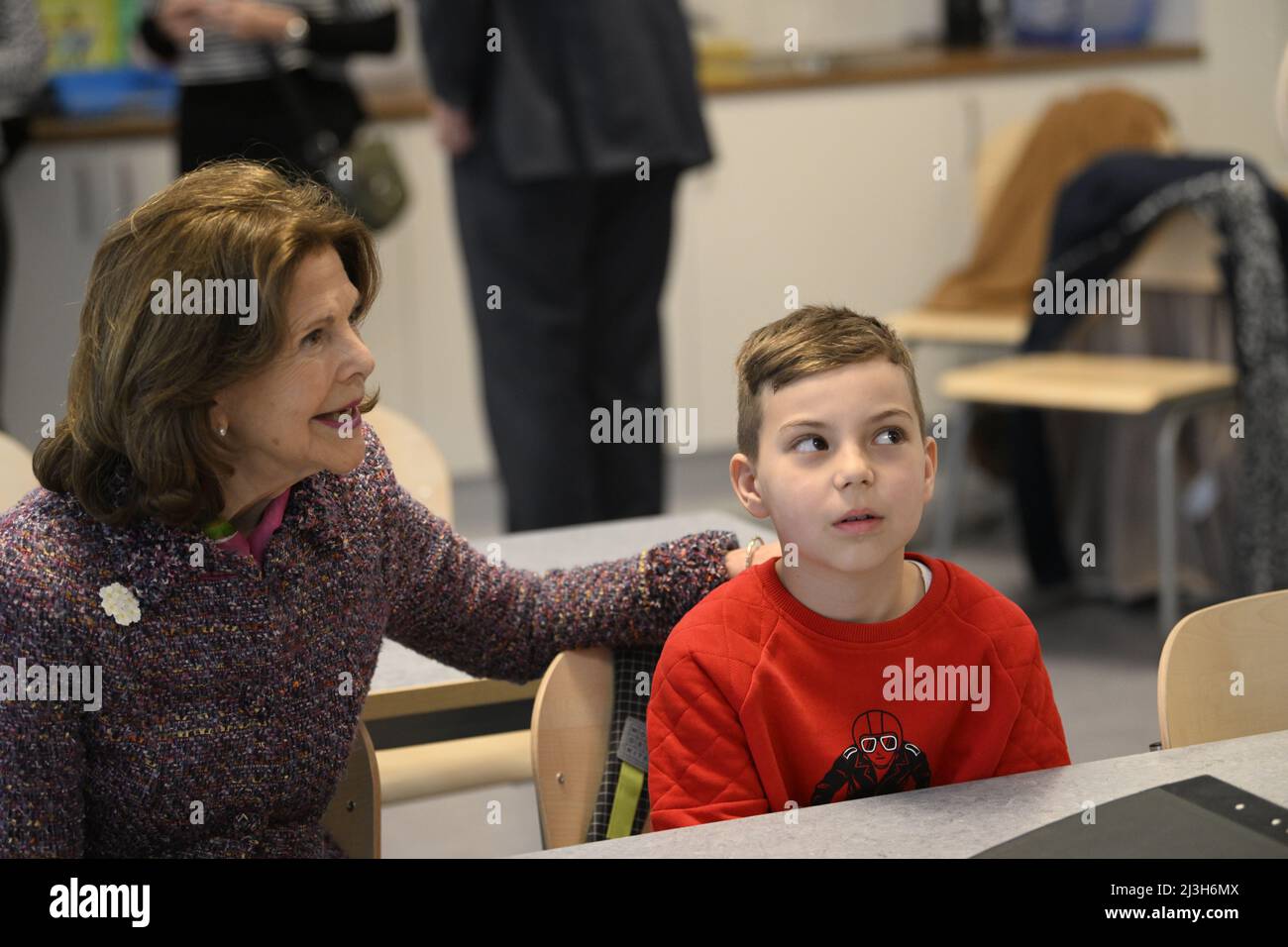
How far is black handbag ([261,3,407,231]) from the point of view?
2873 millimetres

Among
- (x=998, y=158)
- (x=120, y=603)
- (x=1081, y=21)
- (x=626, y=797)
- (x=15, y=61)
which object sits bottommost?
(x=626, y=797)

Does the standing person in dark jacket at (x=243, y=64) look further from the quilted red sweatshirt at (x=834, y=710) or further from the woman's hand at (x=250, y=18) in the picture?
the quilted red sweatshirt at (x=834, y=710)

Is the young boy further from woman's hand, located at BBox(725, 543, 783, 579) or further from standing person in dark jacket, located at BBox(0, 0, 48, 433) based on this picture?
standing person in dark jacket, located at BBox(0, 0, 48, 433)

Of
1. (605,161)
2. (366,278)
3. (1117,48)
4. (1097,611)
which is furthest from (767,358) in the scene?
(1117,48)

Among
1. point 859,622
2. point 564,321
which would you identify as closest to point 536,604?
point 859,622

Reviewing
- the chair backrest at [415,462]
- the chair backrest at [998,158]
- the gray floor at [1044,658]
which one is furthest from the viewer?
the chair backrest at [998,158]

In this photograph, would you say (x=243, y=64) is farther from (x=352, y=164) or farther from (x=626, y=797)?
(x=626, y=797)

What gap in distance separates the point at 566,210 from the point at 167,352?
1550 mm

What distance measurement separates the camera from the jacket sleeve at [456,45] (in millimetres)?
2551

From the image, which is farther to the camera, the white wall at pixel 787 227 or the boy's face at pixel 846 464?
the white wall at pixel 787 227

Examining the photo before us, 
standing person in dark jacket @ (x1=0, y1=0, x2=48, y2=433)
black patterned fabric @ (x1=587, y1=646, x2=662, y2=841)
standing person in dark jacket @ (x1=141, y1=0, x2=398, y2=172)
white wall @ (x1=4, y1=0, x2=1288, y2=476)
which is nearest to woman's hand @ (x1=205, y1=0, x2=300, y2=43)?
standing person in dark jacket @ (x1=141, y1=0, x2=398, y2=172)

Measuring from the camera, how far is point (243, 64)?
287 centimetres

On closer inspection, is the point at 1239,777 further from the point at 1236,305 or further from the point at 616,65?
the point at 1236,305

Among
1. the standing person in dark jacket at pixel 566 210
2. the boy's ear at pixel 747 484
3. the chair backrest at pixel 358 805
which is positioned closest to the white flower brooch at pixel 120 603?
the chair backrest at pixel 358 805
